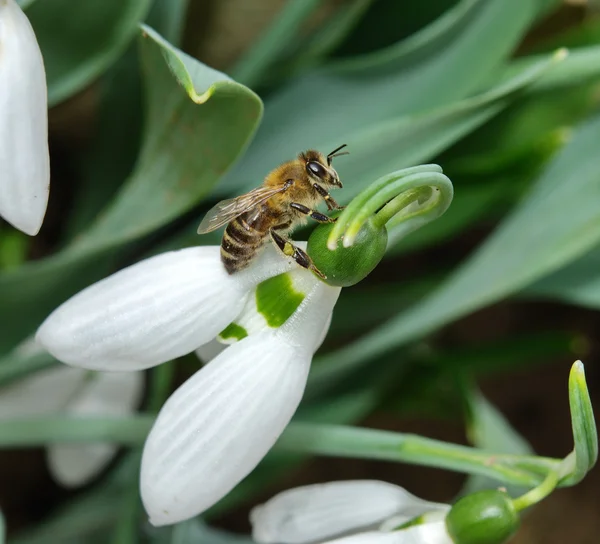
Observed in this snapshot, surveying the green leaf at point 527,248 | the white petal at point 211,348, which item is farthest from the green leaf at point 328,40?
the white petal at point 211,348

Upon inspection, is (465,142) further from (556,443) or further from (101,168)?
(556,443)

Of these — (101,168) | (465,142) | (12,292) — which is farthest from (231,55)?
(12,292)

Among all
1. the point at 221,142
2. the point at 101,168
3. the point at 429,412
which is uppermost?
the point at 221,142

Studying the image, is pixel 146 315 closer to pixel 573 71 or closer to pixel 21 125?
pixel 21 125

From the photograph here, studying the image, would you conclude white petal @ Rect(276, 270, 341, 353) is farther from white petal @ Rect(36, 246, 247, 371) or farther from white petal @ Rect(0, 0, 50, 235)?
white petal @ Rect(0, 0, 50, 235)

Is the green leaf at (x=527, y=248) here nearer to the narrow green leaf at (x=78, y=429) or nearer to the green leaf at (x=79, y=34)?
the narrow green leaf at (x=78, y=429)

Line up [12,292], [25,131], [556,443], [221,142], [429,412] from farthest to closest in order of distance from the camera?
1. [556,443]
2. [429,412]
3. [12,292]
4. [221,142]
5. [25,131]

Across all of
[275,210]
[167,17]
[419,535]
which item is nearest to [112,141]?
[167,17]

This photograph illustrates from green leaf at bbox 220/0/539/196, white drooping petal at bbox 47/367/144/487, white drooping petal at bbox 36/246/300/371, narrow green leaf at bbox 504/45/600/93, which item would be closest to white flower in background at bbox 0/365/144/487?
white drooping petal at bbox 47/367/144/487
